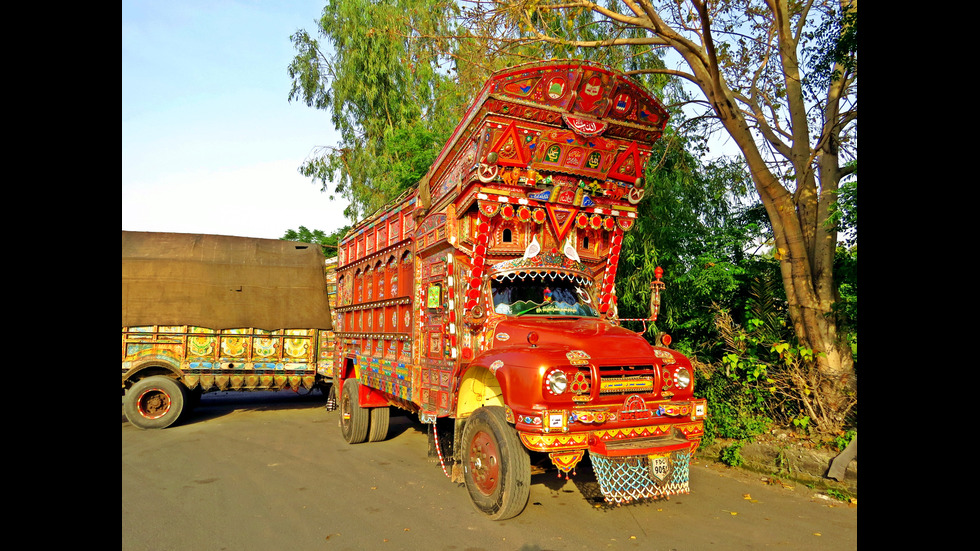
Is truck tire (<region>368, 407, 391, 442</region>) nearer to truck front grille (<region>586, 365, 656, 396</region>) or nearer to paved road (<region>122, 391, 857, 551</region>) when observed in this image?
paved road (<region>122, 391, 857, 551</region>)

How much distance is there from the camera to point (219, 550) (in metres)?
4.64

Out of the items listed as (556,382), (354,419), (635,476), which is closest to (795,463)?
(635,476)

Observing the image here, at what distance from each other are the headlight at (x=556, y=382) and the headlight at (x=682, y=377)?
119 cm

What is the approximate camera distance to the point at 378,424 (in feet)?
30.4

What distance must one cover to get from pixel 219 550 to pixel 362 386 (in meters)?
4.58

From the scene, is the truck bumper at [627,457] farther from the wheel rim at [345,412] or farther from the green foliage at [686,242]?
the wheel rim at [345,412]

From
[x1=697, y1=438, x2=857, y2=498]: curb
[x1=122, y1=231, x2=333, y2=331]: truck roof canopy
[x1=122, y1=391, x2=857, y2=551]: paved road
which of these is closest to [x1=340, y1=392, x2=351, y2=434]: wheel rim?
[x1=122, y1=391, x2=857, y2=551]: paved road

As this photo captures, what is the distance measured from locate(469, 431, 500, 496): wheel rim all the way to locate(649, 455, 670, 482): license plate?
1.33 metres

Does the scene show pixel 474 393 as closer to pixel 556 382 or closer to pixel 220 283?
pixel 556 382

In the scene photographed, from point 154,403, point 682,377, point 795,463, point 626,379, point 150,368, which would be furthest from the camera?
point 150,368

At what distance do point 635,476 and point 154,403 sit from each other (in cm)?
989

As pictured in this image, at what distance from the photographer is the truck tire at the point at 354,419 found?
9.04 m

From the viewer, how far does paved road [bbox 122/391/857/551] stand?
4715 millimetres
